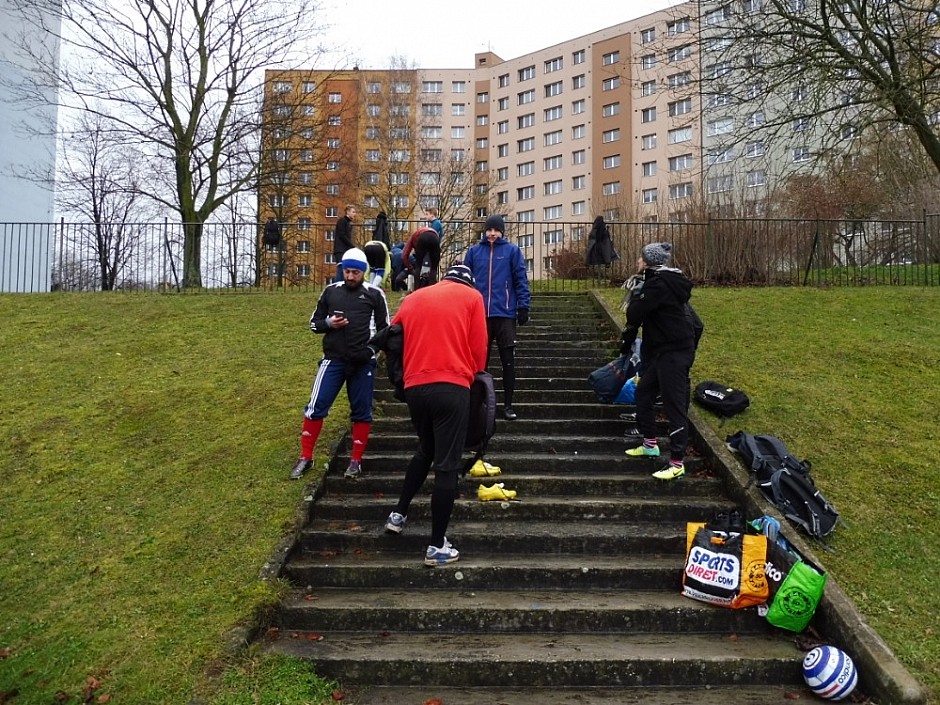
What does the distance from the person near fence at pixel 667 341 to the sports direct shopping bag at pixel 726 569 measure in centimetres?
137

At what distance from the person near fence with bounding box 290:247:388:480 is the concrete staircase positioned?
396mm

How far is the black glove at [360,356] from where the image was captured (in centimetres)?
532

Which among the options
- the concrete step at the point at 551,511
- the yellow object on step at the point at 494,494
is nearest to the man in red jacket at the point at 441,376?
the concrete step at the point at 551,511

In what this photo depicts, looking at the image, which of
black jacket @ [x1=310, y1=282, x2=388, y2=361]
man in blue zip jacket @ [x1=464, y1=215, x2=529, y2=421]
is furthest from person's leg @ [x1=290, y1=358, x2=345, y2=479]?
man in blue zip jacket @ [x1=464, y1=215, x2=529, y2=421]

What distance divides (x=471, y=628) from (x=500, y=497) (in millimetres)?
1411

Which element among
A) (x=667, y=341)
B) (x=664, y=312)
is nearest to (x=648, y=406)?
(x=667, y=341)

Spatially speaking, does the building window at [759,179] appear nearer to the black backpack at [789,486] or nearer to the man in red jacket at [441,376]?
the black backpack at [789,486]

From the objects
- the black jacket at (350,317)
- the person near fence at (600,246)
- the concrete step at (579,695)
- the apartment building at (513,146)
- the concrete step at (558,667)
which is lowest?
the concrete step at (579,695)

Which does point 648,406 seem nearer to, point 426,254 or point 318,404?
point 318,404

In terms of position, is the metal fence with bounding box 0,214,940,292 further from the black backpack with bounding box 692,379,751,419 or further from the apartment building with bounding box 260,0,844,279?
the black backpack with bounding box 692,379,751,419

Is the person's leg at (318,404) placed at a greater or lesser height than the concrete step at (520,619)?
greater

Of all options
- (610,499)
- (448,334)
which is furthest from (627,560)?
(448,334)

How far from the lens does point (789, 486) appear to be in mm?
4809

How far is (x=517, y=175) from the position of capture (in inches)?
2295
